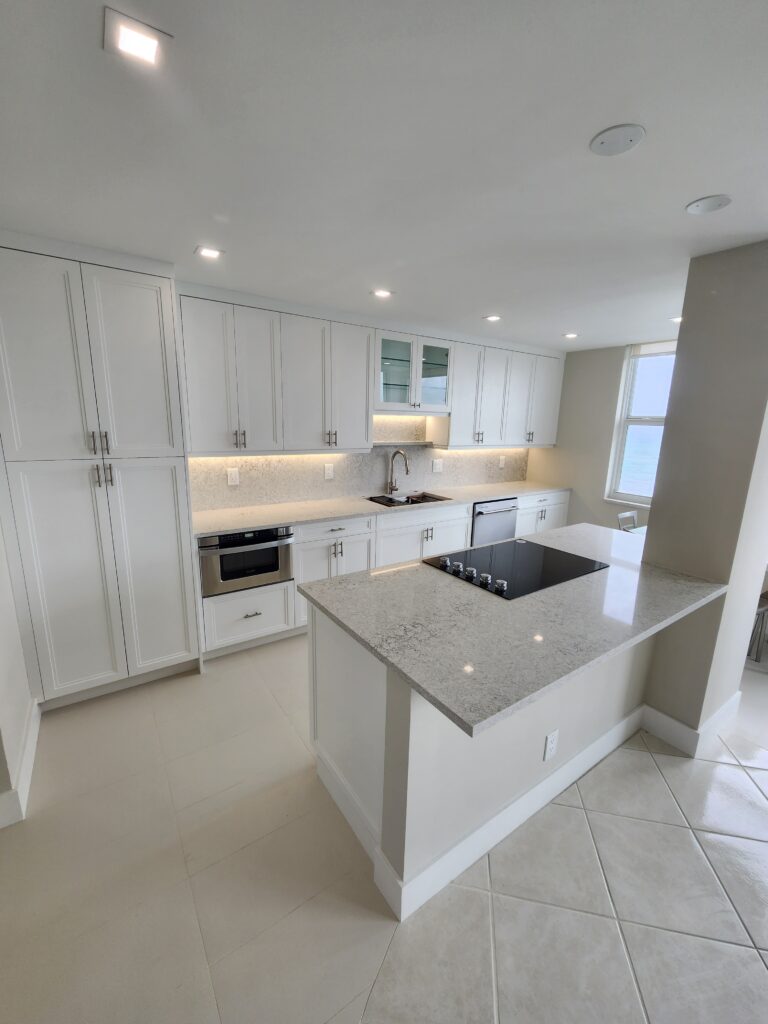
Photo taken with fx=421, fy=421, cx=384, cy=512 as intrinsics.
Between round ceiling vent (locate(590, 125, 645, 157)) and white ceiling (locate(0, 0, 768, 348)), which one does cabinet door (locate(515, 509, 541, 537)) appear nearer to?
white ceiling (locate(0, 0, 768, 348))

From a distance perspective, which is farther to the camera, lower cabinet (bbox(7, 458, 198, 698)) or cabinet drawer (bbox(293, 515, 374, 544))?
cabinet drawer (bbox(293, 515, 374, 544))

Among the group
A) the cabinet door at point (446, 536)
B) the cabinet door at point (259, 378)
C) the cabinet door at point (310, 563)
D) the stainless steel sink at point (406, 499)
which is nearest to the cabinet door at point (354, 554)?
the cabinet door at point (310, 563)

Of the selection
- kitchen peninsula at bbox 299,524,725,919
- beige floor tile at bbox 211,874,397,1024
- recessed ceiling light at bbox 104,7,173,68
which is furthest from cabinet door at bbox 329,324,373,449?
beige floor tile at bbox 211,874,397,1024

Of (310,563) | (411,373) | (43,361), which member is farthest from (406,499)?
(43,361)

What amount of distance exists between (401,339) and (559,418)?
235cm

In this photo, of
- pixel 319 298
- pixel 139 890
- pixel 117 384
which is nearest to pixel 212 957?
pixel 139 890

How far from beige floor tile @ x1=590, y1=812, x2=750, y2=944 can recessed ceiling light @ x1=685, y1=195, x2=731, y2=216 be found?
238 cm

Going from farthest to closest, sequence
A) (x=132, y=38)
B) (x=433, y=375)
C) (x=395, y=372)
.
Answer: (x=433, y=375), (x=395, y=372), (x=132, y=38)

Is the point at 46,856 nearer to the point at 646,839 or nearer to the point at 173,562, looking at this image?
the point at 173,562

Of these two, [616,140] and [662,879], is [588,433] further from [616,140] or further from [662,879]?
[662,879]

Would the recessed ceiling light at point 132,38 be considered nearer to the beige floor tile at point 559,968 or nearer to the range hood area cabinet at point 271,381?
the range hood area cabinet at point 271,381

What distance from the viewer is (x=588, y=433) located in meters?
4.55

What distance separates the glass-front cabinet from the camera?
346 cm

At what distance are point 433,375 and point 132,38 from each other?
3.08 metres
